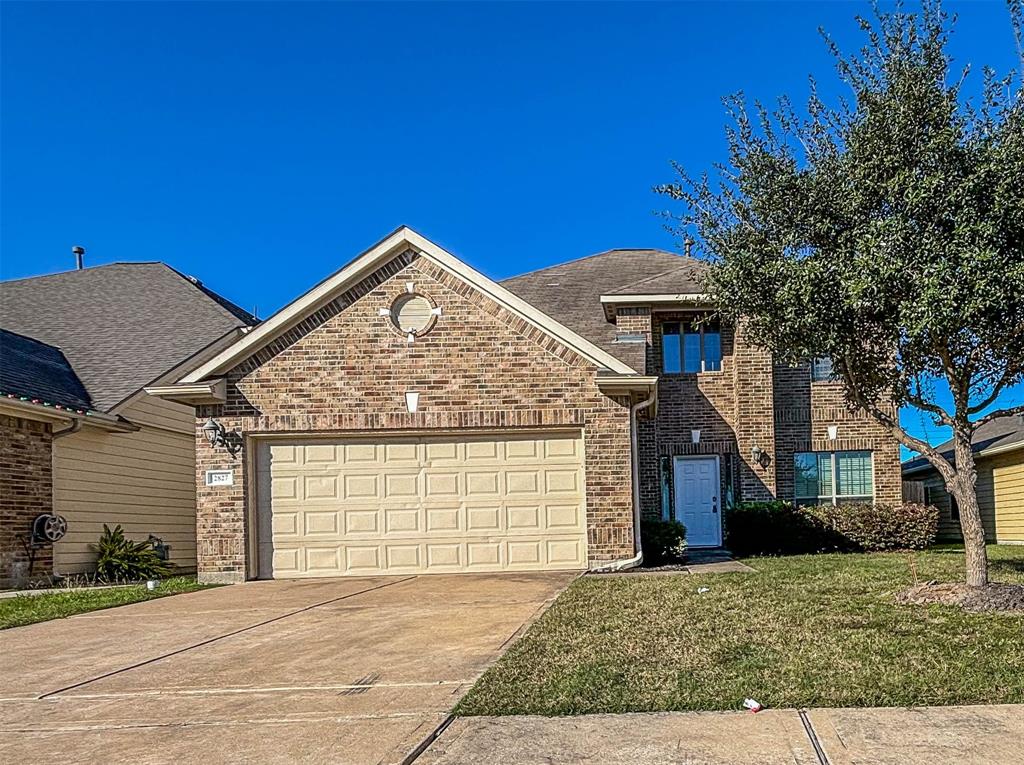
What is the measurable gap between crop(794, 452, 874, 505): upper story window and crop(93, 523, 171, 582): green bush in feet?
38.2

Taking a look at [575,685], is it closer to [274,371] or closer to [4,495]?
[274,371]

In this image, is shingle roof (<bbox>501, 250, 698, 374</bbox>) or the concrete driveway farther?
shingle roof (<bbox>501, 250, 698, 374</bbox>)

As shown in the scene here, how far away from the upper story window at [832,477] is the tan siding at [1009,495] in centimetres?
507

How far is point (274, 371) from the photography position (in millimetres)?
13195

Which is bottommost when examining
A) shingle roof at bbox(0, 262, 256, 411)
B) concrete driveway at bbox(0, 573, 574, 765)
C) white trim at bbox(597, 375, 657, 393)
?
concrete driveway at bbox(0, 573, 574, 765)

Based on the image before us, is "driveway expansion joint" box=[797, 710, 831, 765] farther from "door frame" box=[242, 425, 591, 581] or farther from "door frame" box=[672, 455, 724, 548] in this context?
"door frame" box=[672, 455, 724, 548]

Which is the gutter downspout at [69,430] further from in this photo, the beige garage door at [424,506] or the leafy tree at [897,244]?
the leafy tree at [897,244]

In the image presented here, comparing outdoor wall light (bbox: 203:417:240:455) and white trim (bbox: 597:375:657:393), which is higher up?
white trim (bbox: 597:375:657:393)

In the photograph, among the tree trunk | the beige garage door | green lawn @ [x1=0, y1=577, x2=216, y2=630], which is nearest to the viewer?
the tree trunk

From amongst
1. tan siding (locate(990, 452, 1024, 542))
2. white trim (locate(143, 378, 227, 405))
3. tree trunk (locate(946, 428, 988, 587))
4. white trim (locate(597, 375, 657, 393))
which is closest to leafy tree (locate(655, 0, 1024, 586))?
tree trunk (locate(946, 428, 988, 587))

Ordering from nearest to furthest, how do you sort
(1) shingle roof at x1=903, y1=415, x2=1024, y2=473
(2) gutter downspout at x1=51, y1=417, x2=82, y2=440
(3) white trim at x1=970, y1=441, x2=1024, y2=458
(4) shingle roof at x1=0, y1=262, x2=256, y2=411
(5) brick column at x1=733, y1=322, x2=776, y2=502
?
(2) gutter downspout at x1=51, y1=417, x2=82, y2=440, (4) shingle roof at x1=0, y1=262, x2=256, y2=411, (5) brick column at x1=733, y1=322, x2=776, y2=502, (3) white trim at x1=970, y1=441, x2=1024, y2=458, (1) shingle roof at x1=903, y1=415, x2=1024, y2=473

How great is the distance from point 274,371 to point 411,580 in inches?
137

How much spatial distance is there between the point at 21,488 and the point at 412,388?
19.7 ft

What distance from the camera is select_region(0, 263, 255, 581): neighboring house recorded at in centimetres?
1401
